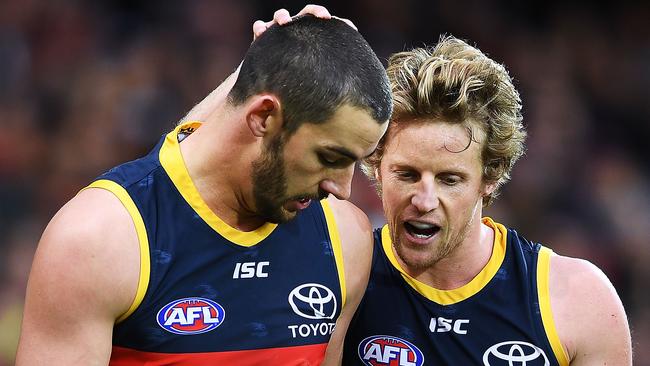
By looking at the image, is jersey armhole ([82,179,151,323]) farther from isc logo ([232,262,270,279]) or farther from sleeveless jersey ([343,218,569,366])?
sleeveless jersey ([343,218,569,366])

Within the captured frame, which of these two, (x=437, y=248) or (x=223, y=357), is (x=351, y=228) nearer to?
(x=437, y=248)

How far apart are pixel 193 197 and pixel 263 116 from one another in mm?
374

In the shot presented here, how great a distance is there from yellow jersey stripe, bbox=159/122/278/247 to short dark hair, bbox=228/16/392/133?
0.28 m

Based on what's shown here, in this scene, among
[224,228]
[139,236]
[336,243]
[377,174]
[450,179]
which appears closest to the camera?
[139,236]

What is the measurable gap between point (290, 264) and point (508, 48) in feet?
24.6

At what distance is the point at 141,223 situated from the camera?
3.29 metres

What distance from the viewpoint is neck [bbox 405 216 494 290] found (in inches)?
158

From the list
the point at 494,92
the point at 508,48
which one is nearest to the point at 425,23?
the point at 508,48

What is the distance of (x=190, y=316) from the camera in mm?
3338

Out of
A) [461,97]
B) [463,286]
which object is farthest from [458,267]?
[461,97]

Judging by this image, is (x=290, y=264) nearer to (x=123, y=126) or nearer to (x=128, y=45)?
(x=123, y=126)

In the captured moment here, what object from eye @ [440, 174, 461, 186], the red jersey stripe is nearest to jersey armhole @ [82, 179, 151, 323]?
the red jersey stripe

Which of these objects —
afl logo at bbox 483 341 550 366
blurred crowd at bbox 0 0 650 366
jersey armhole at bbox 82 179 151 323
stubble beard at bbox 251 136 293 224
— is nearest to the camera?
jersey armhole at bbox 82 179 151 323

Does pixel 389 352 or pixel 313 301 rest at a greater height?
pixel 313 301
